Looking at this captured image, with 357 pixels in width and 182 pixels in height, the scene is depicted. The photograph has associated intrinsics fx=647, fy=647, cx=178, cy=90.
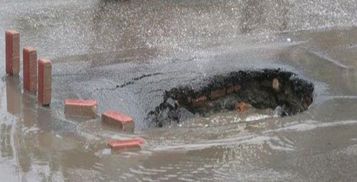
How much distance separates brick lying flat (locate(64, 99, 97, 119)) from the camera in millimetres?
7070

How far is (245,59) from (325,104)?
1849 millimetres

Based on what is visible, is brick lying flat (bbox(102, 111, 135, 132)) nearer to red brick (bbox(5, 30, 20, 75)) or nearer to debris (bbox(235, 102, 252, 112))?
red brick (bbox(5, 30, 20, 75))

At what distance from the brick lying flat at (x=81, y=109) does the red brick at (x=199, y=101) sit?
5.69 ft

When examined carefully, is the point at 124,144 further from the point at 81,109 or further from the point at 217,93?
the point at 217,93

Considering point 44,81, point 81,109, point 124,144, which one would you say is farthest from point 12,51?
point 124,144

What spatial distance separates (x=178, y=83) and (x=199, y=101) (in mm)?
389

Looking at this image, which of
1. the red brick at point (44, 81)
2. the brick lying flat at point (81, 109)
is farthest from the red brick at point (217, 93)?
the red brick at point (44, 81)

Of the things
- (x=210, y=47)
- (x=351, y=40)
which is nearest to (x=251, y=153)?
(x=210, y=47)

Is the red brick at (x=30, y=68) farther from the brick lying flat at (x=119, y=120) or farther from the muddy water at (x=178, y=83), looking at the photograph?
the brick lying flat at (x=119, y=120)

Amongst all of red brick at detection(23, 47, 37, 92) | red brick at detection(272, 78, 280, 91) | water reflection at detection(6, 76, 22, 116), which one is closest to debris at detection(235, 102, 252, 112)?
red brick at detection(272, 78, 280, 91)

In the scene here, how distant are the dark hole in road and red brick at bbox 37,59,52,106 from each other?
1.44 metres

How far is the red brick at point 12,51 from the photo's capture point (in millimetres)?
7910

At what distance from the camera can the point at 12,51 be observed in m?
7.97

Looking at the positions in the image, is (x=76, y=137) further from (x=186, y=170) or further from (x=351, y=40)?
(x=351, y=40)
